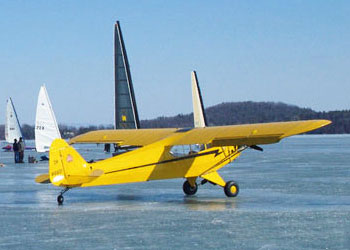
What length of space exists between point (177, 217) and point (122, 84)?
1368 centimetres

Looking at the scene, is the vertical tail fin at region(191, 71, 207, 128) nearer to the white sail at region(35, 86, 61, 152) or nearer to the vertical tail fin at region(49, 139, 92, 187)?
the vertical tail fin at region(49, 139, 92, 187)

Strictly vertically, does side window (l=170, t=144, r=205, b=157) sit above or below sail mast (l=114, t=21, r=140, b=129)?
below

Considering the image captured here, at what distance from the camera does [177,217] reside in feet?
39.2

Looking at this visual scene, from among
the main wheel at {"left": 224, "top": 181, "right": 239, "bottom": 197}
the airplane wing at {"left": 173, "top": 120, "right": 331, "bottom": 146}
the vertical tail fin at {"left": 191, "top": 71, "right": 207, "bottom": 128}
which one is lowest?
the main wheel at {"left": 224, "top": 181, "right": 239, "bottom": 197}

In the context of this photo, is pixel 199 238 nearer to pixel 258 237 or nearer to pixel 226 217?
pixel 258 237

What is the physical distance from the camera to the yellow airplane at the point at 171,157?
13477 millimetres

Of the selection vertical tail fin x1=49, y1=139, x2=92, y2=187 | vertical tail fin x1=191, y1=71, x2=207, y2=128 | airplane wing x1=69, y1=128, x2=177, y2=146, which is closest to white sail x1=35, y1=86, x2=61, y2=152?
vertical tail fin x1=191, y1=71, x2=207, y2=128

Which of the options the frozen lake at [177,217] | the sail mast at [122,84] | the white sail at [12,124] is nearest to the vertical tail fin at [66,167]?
the frozen lake at [177,217]

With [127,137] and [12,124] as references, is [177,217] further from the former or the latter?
[12,124]

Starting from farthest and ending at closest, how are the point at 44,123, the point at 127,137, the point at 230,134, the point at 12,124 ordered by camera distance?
the point at 12,124 → the point at 44,123 → the point at 127,137 → the point at 230,134

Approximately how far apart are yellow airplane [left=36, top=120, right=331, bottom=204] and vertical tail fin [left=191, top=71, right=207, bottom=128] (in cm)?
701

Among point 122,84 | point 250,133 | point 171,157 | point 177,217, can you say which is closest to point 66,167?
point 171,157

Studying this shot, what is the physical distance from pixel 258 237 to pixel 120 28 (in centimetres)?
1697

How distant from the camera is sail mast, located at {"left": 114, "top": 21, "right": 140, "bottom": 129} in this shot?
24766 millimetres
